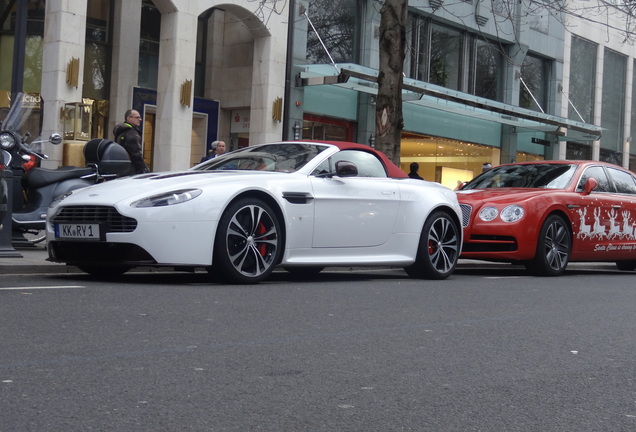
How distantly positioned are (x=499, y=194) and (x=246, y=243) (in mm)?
4764

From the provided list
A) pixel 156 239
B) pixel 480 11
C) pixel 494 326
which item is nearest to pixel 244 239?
pixel 156 239

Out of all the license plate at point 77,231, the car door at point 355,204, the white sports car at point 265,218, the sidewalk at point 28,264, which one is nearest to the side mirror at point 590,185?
the white sports car at point 265,218

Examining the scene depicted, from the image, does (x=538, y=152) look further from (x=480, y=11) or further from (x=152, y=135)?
(x=152, y=135)

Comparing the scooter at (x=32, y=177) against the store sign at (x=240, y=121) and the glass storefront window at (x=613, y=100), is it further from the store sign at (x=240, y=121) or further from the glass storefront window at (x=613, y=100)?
the glass storefront window at (x=613, y=100)

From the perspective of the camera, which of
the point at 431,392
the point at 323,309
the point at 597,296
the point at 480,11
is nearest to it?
the point at 431,392

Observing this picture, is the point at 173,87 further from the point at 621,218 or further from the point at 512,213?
the point at 512,213

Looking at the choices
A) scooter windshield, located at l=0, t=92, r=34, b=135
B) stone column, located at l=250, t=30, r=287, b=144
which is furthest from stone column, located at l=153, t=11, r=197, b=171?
scooter windshield, located at l=0, t=92, r=34, b=135

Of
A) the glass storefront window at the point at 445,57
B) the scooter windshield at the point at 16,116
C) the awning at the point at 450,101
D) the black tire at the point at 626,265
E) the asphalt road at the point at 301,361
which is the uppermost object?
the glass storefront window at the point at 445,57

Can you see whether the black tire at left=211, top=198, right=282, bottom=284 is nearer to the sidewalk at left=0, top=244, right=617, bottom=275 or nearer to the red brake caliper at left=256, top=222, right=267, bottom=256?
the red brake caliper at left=256, top=222, right=267, bottom=256

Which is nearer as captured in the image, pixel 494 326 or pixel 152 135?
pixel 494 326

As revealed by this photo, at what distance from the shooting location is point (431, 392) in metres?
4.49

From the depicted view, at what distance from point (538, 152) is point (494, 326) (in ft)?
98.8

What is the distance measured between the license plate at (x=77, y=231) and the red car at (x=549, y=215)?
17.0 ft

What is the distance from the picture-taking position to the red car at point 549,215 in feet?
40.4
